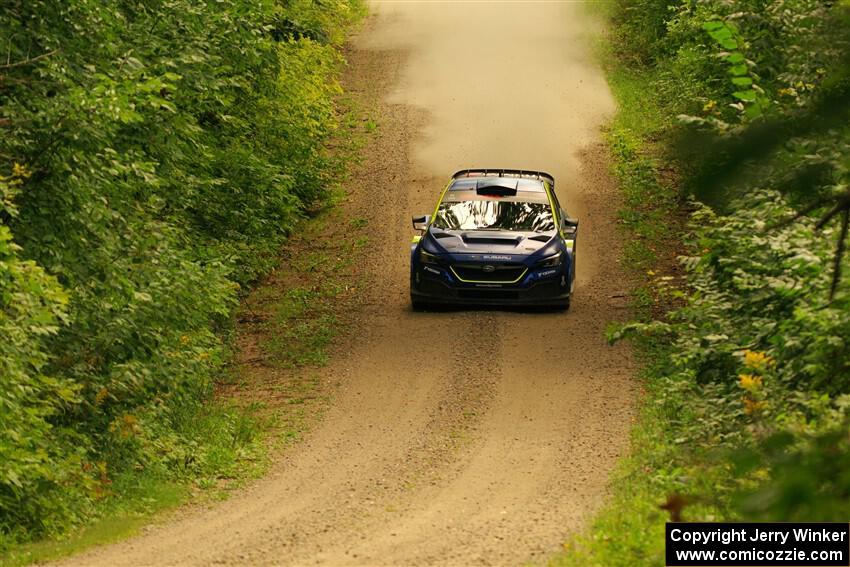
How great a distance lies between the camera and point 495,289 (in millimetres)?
17703

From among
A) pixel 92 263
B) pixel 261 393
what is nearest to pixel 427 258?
pixel 261 393

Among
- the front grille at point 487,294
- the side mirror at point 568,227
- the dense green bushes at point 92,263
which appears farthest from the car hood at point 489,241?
the dense green bushes at point 92,263

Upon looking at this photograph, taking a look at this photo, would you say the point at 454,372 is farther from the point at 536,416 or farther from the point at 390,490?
the point at 390,490

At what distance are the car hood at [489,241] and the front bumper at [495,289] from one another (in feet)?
1.23

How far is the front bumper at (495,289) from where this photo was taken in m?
17.7

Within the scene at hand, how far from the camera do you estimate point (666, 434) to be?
39.4 ft

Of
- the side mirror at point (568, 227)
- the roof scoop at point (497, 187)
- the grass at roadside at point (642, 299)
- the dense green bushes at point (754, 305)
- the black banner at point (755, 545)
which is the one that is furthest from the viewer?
the roof scoop at point (497, 187)

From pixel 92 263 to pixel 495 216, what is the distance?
773cm

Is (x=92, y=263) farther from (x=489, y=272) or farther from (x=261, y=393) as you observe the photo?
(x=489, y=272)

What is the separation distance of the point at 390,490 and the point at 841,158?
837 centimetres

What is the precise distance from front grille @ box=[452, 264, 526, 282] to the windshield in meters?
0.82

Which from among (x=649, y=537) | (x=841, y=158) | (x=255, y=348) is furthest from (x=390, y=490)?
(x=841, y=158)

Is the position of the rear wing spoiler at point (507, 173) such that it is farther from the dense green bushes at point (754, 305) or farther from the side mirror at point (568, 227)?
the dense green bushes at point (754, 305)

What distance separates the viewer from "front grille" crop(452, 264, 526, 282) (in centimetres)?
1747
